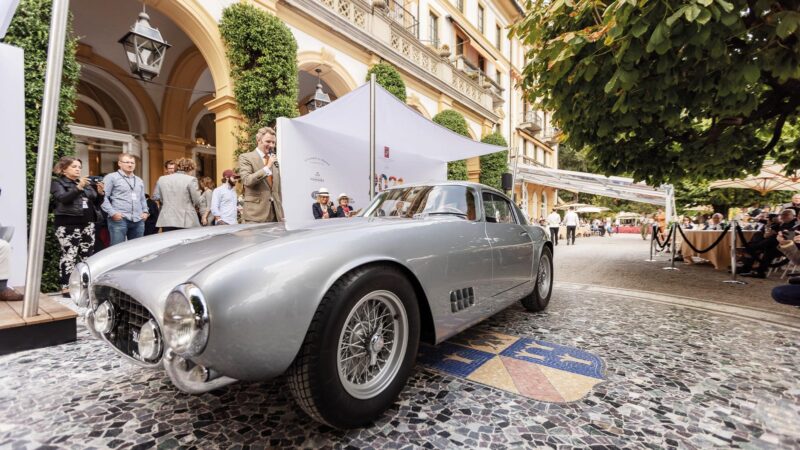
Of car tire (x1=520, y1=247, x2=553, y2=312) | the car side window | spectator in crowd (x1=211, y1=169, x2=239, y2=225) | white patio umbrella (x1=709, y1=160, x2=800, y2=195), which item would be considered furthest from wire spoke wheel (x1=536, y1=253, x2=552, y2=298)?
white patio umbrella (x1=709, y1=160, x2=800, y2=195)

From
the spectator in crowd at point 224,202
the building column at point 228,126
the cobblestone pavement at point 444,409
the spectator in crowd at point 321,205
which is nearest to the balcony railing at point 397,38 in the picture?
the building column at point 228,126

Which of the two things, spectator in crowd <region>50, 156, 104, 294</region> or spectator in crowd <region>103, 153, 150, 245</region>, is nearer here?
spectator in crowd <region>50, 156, 104, 294</region>

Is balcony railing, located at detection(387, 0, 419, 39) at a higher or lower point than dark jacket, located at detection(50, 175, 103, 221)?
higher

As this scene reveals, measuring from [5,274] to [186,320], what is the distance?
11.2 feet

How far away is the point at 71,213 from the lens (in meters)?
4.23

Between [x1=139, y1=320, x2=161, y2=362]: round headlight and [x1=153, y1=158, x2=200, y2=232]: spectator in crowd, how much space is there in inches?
163

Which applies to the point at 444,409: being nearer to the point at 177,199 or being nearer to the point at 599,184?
the point at 177,199

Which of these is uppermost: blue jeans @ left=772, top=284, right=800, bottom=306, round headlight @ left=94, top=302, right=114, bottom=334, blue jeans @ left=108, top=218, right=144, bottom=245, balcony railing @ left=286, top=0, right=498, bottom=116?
balcony railing @ left=286, top=0, right=498, bottom=116

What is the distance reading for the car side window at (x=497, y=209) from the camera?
3.06 metres

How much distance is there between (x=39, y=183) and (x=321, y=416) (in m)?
3.08

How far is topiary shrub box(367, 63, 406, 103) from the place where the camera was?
1012 centimetres

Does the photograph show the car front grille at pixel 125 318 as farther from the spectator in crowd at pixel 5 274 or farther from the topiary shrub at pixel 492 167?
the topiary shrub at pixel 492 167

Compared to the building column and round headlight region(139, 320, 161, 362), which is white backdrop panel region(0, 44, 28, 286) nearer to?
the building column

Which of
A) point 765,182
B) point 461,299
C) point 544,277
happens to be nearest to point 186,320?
point 461,299
